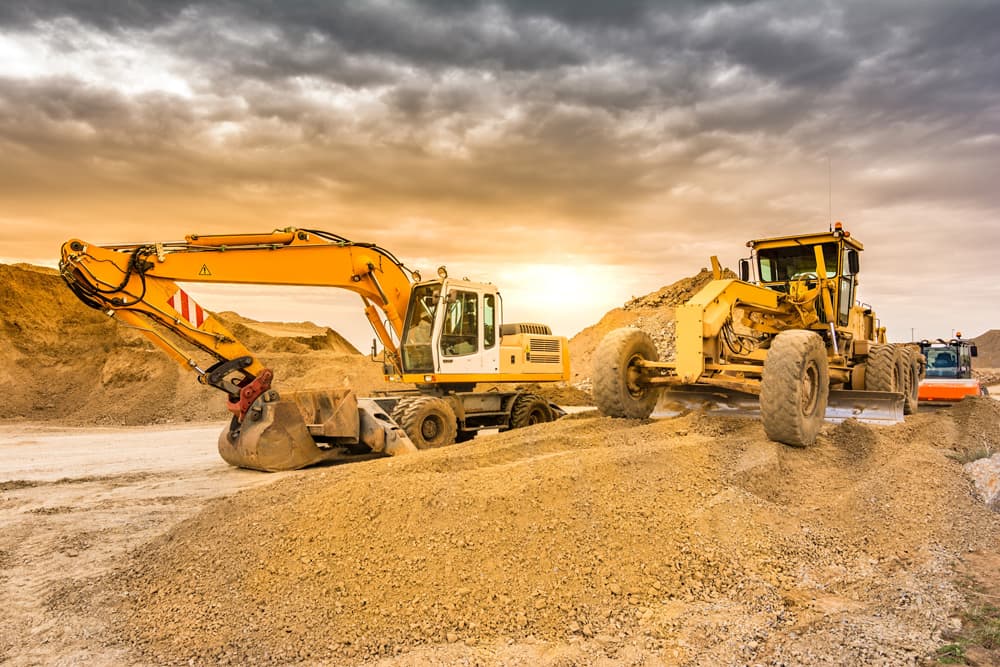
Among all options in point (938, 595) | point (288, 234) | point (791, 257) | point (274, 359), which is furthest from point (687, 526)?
point (274, 359)

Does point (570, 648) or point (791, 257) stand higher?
point (791, 257)

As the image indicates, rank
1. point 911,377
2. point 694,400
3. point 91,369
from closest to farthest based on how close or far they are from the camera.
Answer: point 694,400 < point 911,377 < point 91,369

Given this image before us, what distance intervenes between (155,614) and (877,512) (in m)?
5.59

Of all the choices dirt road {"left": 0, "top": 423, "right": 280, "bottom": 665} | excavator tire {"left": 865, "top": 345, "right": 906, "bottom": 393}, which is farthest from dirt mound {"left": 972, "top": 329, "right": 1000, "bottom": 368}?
dirt road {"left": 0, "top": 423, "right": 280, "bottom": 665}

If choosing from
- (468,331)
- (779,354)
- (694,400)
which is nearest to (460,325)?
(468,331)

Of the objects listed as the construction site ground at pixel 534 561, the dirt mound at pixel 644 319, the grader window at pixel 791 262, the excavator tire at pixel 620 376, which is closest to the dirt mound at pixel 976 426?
the construction site ground at pixel 534 561

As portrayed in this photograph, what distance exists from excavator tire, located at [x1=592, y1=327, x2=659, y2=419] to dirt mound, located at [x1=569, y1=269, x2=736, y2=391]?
1814 centimetres

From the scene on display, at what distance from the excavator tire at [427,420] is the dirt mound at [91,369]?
10.7 meters

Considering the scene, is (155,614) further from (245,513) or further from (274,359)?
(274,359)

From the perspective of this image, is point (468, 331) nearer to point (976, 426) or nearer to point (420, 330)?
point (420, 330)

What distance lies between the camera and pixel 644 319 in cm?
3116

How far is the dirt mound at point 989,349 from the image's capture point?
5141 centimetres

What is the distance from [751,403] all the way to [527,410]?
368 cm

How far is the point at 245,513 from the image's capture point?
5504 millimetres
